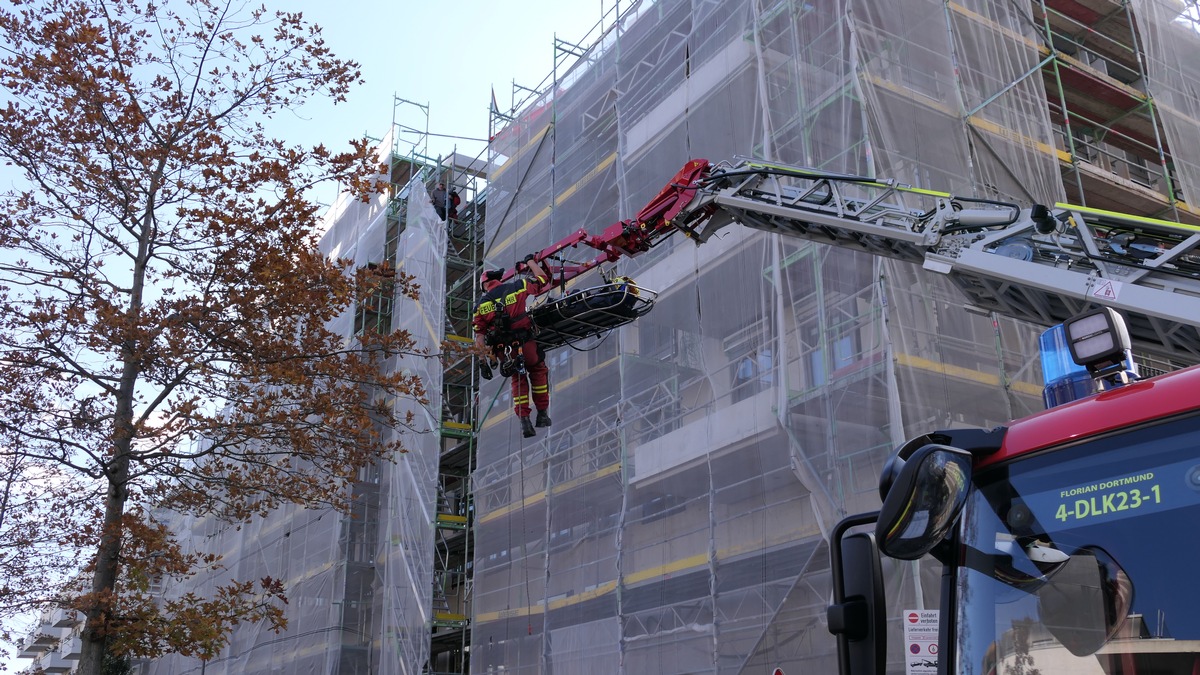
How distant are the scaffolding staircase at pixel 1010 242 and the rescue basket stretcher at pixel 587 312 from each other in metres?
0.74

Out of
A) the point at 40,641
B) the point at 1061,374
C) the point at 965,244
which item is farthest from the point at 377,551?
the point at 1061,374

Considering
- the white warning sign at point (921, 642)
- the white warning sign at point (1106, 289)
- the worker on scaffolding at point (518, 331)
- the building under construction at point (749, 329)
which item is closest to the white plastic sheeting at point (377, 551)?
the building under construction at point (749, 329)

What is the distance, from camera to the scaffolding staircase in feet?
18.5

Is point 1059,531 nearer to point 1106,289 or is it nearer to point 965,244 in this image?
point 1106,289

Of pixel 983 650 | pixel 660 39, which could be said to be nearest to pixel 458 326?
pixel 660 39

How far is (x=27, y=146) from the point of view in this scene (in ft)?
34.5

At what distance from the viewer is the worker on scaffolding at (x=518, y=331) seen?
8641 mm

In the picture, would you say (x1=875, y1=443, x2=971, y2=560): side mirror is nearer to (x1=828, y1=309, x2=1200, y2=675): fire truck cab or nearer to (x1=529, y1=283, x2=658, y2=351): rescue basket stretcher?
(x1=828, y1=309, x2=1200, y2=675): fire truck cab

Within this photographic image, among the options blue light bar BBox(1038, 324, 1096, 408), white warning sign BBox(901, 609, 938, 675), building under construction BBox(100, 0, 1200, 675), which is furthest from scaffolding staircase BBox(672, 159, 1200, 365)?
blue light bar BBox(1038, 324, 1096, 408)

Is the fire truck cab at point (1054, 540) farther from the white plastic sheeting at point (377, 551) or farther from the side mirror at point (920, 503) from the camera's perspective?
the white plastic sheeting at point (377, 551)

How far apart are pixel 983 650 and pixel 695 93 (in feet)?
31.8

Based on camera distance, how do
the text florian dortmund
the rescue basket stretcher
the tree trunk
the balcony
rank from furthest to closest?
1. the balcony
2. the tree trunk
3. the rescue basket stretcher
4. the text florian dortmund

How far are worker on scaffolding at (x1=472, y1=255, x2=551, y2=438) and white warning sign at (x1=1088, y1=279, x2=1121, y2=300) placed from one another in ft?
14.2

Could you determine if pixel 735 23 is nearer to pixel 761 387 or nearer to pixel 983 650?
pixel 761 387
